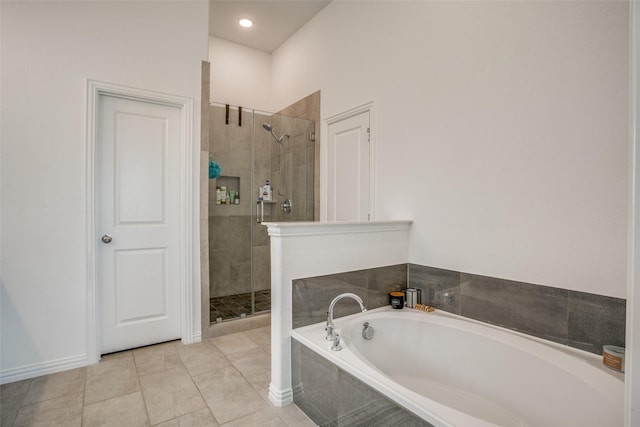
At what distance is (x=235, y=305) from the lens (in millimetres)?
3295

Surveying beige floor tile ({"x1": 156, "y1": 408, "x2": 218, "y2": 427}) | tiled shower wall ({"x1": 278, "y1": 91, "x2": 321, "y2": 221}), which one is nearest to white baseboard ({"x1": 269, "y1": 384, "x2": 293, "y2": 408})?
beige floor tile ({"x1": 156, "y1": 408, "x2": 218, "y2": 427})

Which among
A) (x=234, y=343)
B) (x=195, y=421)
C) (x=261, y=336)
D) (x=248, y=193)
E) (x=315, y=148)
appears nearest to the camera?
(x=195, y=421)

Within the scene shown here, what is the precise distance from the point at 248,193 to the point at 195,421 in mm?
2133

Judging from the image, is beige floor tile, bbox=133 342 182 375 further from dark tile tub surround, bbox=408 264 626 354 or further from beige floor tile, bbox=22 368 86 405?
dark tile tub surround, bbox=408 264 626 354

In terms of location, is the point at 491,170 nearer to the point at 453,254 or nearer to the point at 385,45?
the point at 453,254

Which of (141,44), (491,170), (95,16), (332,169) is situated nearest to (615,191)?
(491,170)

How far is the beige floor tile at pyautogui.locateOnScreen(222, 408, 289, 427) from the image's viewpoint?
1781mm

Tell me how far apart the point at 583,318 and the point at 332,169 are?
2405 mm

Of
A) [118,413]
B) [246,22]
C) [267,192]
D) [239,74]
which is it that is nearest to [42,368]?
[118,413]

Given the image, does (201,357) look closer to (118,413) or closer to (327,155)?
(118,413)

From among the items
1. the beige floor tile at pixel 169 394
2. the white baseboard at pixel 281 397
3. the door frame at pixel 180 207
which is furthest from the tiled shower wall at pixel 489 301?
the door frame at pixel 180 207

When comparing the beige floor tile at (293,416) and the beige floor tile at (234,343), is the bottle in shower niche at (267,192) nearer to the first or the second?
the beige floor tile at (234,343)

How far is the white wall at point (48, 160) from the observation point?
2.19 meters

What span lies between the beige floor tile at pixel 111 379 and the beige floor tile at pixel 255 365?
0.67 metres
